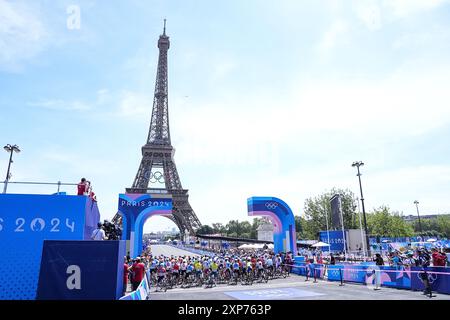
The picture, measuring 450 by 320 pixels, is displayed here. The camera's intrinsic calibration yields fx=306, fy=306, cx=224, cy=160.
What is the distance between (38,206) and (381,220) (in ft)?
207

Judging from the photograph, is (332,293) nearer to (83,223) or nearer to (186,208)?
(83,223)

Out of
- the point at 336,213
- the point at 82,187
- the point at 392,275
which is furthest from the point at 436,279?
the point at 336,213

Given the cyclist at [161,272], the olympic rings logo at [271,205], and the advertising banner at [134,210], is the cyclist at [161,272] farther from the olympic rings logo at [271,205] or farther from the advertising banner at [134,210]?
the olympic rings logo at [271,205]

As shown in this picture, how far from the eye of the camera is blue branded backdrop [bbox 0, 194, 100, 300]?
1005 centimetres

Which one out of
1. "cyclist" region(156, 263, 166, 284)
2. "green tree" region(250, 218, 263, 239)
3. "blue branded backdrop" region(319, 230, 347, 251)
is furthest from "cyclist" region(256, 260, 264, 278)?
"green tree" region(250, 218, 263, 239)

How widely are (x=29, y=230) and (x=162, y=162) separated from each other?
68652 millimetres

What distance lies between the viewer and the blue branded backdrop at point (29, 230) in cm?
1005

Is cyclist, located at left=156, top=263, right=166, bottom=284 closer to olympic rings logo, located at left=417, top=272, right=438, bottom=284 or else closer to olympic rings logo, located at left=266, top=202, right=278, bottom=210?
olympic rings logo, located at left=266, top=202, right=278, bottom=210

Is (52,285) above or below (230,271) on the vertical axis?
above

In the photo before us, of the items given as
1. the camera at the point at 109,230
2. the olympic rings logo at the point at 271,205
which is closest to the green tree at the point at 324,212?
the olympic rings logo at the point at 271,205

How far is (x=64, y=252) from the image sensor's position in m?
6.90

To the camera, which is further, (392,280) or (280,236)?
(280,236)

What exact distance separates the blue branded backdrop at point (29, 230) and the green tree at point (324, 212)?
55108mm
